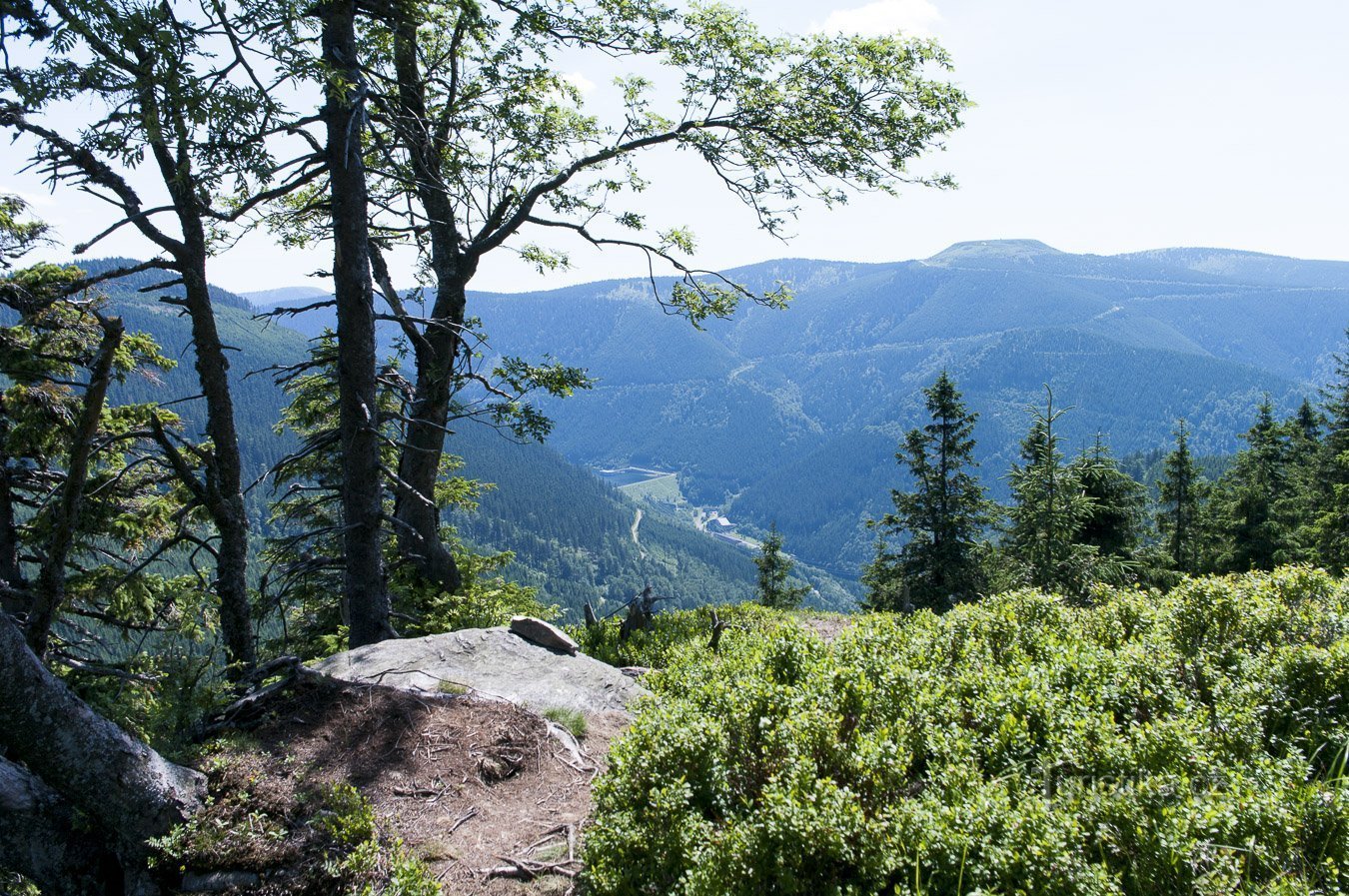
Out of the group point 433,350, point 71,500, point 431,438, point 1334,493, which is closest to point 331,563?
point 433,350

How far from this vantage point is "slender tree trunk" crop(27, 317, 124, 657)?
15.1 feet

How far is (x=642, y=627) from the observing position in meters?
13.2

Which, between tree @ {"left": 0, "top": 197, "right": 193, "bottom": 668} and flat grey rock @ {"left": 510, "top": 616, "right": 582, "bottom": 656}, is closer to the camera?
tree @ {"left": 0, "top": 197, "right": 193, "bottom": 668}

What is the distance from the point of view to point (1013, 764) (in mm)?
4000

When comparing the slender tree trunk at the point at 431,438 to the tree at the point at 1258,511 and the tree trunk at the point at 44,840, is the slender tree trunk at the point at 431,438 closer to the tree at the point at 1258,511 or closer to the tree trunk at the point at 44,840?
the tree trunk at the point at 44,840

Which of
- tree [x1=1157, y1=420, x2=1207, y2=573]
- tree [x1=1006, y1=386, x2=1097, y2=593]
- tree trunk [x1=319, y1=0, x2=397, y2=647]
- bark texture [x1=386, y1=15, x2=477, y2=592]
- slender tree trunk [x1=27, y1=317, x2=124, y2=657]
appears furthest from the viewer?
tree [x1=1157, y1=420, x2=1207, y2=573]

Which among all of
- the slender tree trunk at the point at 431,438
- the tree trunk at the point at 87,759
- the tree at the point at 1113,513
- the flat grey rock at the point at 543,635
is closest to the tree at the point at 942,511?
the tree at the point at 1113,513

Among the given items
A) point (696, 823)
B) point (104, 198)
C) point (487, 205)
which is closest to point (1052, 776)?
point (696, 823)

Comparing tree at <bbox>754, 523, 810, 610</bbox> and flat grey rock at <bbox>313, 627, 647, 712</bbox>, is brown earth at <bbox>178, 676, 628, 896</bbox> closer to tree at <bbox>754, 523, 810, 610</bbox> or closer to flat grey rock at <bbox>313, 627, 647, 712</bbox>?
flat grey rock at <bbox>313, 627, 647, 712</bbox>

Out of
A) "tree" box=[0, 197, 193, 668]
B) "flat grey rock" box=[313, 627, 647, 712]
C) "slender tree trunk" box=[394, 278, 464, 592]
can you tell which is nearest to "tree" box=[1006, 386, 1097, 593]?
"flat grey rock" box=[313, 627, 647, 712]

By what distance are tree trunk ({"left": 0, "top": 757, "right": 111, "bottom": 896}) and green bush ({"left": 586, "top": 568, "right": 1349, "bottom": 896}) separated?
2751 mm

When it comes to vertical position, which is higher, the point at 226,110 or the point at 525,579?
the point at 226,110

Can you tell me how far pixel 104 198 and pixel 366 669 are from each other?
5.67 meters

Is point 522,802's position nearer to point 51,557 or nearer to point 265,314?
point 51,557
